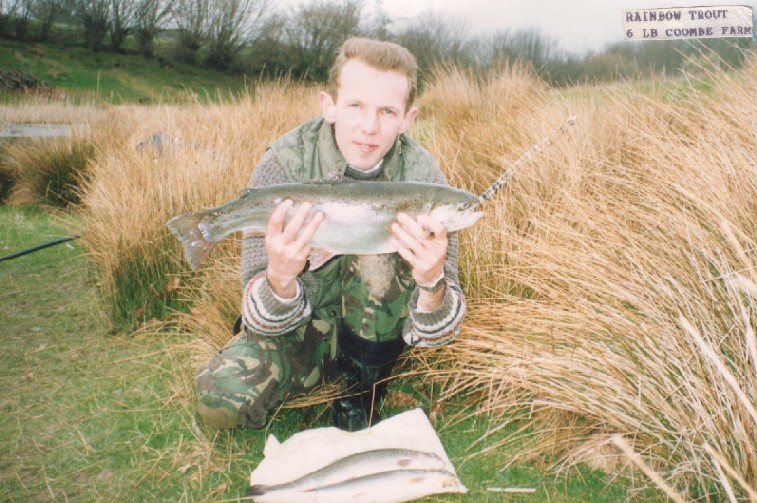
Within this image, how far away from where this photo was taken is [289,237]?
259cm

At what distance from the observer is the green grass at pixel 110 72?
3841cm

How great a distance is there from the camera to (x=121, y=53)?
48625 mm

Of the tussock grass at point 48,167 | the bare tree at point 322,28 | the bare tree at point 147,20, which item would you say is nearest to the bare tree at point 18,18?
the bare tree at point 147,20

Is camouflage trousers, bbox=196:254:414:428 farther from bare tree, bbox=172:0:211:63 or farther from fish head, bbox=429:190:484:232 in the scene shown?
bare tree, bbox=172:0:211:63

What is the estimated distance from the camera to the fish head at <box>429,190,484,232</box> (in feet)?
8.27

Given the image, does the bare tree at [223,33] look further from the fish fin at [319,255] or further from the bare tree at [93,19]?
the fish fin at [319,255]

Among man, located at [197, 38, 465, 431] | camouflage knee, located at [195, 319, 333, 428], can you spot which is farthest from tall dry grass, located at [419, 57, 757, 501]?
camouflage knee, located at [195, 319, 333, 428]

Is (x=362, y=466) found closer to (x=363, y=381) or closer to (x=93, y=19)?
(x=363, y=381)

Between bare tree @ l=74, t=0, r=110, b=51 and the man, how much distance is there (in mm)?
52710

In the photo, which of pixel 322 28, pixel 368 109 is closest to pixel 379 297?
pixel 368 109

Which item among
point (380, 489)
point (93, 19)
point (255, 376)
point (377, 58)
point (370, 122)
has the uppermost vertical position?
point (93, 19)

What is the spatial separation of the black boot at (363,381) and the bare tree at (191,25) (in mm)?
52412

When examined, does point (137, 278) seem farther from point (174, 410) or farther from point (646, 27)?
point (646, 27)

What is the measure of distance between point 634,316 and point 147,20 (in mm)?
55931
